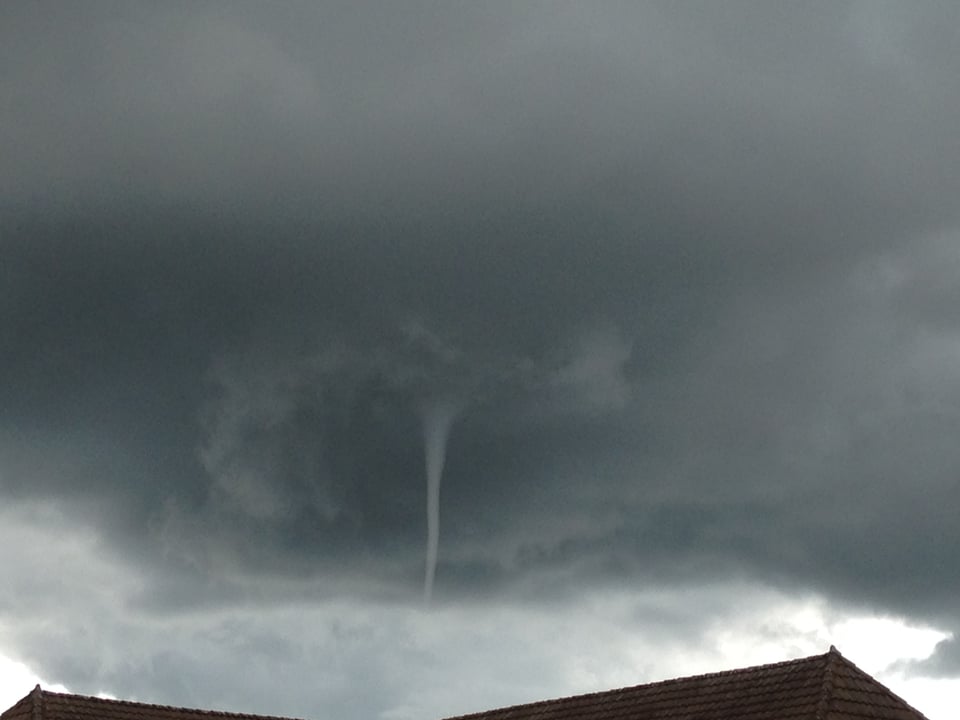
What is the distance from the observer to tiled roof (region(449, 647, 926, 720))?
34.9 m

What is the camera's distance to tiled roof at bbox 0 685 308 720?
4262 cm

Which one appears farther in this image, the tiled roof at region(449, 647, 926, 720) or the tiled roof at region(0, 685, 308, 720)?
the tiled roof at region(0, 685, 308, 720)

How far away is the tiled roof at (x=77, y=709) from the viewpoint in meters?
42.6

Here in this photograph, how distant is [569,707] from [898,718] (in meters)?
9.67

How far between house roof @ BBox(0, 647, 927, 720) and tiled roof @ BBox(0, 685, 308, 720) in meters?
0.03

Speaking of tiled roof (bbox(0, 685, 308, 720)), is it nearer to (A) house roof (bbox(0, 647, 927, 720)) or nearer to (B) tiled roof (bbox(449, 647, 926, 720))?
(A) house roof (bbox(0, 647, 927, 720))

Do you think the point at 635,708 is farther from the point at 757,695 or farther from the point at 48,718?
the point at 48,718

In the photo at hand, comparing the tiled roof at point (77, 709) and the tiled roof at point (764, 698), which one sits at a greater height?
the tiled roof at point (77, 709)

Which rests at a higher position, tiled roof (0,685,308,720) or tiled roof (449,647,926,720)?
tiled roof (0,685,308,720)

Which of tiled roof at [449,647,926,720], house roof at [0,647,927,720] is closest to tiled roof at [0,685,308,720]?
house roof at [0,647,927,720]

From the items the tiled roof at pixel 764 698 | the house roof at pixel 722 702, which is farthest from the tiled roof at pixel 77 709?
the tiled roof at pixel 764 698

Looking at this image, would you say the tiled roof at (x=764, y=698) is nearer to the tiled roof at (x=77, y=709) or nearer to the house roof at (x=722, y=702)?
the house roof at (x=722, y=702)

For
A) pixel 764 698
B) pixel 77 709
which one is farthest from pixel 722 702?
pixel 77 709

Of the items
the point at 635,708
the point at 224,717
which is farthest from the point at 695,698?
the point at 224,717
